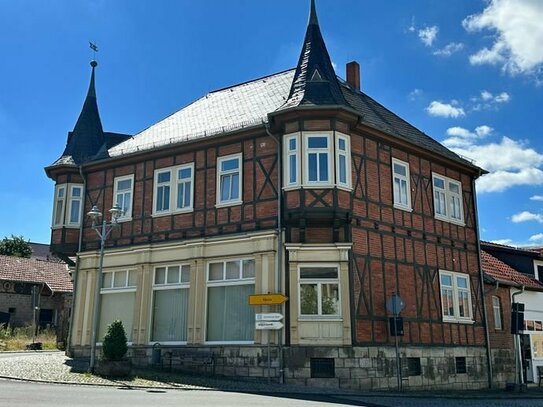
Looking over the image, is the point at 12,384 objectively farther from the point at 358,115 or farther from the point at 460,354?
the point at 460,354

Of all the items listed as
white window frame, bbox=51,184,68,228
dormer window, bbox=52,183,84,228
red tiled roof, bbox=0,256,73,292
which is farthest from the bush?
red tiled roof, bbox=0,256,73,292

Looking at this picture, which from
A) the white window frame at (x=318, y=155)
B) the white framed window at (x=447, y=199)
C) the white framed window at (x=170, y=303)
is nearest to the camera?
the white window frame at (x=318, y=155)

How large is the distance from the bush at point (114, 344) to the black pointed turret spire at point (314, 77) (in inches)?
336

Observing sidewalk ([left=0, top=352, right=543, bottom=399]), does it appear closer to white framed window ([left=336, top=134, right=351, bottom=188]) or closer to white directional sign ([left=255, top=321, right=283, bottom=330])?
white directional sign ([left=255, top=321, right=283, bottom=330])

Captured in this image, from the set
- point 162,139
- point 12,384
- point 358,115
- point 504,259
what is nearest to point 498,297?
point 504,259

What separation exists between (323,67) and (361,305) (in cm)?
823

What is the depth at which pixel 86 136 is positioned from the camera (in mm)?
26516

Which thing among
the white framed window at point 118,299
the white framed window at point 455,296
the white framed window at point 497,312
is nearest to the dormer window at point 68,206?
the white framed window at point 118,299

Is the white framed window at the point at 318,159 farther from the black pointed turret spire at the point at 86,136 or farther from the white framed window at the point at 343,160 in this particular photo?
the black pointed turret spire at the point at 86,136

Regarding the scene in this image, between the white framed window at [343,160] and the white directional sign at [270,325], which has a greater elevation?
the white framed window at [343,160]

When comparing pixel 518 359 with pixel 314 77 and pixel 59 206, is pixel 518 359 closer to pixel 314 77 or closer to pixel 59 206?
pixel 314 77

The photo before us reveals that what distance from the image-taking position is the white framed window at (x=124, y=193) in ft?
76.7

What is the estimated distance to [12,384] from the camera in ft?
47.7

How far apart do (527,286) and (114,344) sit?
61.9 ft
